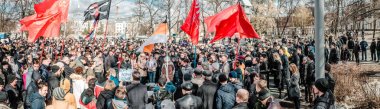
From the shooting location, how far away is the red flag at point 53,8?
39.5 feet

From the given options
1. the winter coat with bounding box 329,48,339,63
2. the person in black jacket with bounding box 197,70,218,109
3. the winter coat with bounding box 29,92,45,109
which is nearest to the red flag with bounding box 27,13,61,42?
the winter coat with bounding box 29,92,45,109

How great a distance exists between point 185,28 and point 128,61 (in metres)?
4.49

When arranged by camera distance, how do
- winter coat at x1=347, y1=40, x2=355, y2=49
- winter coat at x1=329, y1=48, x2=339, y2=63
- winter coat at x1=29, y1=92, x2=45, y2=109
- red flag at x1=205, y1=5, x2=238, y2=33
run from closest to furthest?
winter coat at x1=29, y1=92, x2=45, y2=109 < red flag at x1=205, y1=5, x2=238, y2=33 < winter coat at x1=329, y1=48, x2=339, y2=63 < winter coat at x1=347, y1=40, x2=355, y2=49

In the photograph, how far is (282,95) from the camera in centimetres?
1287

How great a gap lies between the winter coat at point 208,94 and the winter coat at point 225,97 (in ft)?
0.78

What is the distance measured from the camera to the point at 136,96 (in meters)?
7.26

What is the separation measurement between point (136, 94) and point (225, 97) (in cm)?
169

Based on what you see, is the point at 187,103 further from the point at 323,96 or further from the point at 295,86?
the point at 295,86

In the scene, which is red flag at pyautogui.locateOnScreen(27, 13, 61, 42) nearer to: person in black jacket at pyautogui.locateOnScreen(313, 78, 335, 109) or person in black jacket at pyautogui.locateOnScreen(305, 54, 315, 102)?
person in black jacket at pyautogui.locateOnScreen(305, 54, 315, 102)

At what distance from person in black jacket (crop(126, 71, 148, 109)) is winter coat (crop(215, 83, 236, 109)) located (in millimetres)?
1447

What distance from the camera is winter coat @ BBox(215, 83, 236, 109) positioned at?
687cm

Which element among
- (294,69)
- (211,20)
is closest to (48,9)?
(211,20)

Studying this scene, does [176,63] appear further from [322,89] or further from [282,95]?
[322,89]

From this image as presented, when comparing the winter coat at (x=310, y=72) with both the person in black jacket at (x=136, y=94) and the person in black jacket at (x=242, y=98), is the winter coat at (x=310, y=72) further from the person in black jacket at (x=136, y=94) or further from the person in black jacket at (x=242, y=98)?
the person in black jacket at (x=242, y=98)
